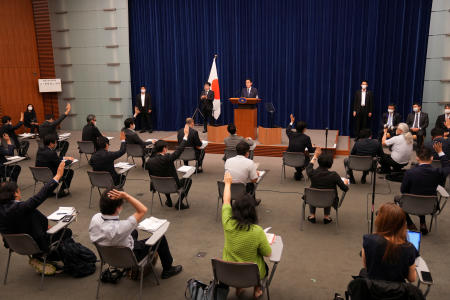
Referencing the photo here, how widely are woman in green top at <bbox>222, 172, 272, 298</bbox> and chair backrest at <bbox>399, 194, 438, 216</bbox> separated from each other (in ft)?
8.06

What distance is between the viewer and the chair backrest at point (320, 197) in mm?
4996

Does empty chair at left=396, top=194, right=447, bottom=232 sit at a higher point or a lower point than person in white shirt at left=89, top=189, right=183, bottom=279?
lower

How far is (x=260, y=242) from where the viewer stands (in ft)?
10.3

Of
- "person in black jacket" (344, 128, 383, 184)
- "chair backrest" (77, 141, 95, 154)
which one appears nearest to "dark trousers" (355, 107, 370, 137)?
"person in black jacket" (344, 128, 383, 184)

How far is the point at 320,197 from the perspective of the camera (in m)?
5.07

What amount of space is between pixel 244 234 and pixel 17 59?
12.2m

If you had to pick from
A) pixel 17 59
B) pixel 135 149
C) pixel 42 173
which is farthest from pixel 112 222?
pixel 17 59

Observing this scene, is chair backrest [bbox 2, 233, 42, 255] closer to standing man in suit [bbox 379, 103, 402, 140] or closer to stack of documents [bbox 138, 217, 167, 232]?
stack of documents [bbox 138, 217, 167, 232]

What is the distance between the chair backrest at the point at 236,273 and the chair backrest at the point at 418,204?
2575 mm

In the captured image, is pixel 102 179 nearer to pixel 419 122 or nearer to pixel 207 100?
pixel 207 100

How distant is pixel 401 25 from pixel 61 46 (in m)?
10.9

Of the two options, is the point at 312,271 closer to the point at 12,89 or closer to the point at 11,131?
the point at 11,131

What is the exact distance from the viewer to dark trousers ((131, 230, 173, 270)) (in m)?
3.73

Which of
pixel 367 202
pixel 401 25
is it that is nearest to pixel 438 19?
pixel 401 25
